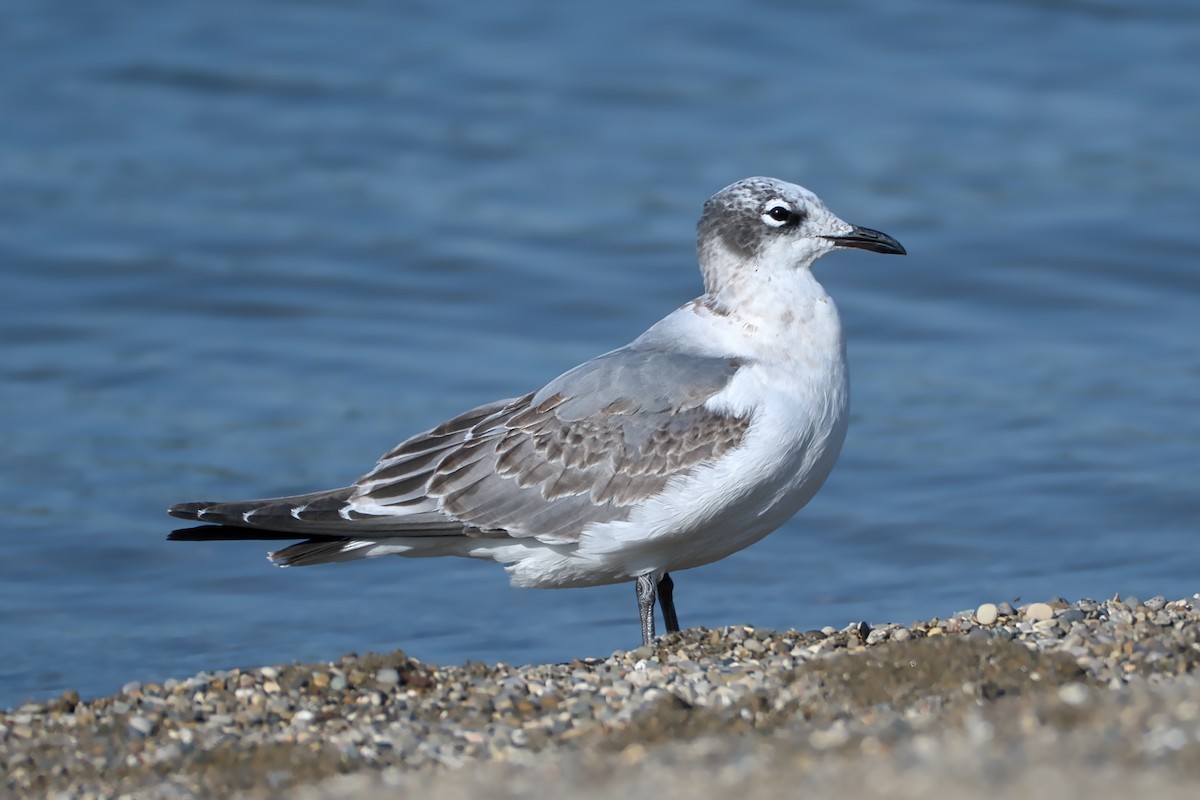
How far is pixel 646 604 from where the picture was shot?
821cm

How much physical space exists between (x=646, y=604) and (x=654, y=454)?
701mm

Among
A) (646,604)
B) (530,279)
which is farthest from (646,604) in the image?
(530,279)

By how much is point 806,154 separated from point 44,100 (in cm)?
773

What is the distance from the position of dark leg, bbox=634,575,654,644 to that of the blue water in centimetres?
150

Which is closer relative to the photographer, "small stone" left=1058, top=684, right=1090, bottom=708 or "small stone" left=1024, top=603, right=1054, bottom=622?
"small stone" left=1058, top=684, right=1090, bottom=708

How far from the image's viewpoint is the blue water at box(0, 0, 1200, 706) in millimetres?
10594

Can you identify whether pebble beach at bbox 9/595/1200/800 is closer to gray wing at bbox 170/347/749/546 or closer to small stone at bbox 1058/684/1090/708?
small stone at bbox 1058/684/1090/708

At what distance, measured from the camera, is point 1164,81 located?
712 inches

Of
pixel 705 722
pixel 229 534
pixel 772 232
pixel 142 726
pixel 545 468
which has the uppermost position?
pixel 772 232

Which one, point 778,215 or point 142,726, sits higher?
point 778,215

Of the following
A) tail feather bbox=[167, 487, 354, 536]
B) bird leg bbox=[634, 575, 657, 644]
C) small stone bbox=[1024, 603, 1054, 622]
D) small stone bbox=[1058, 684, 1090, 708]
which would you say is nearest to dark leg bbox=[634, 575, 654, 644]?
bird leg bbox=[634, 575, 657, 644]

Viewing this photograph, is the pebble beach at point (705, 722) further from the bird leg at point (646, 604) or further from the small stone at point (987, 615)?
the bird leg at point (646, 604)

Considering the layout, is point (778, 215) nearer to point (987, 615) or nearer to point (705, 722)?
point (987, 615)

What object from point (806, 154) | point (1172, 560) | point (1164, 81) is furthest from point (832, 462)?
point (1164, 81)
